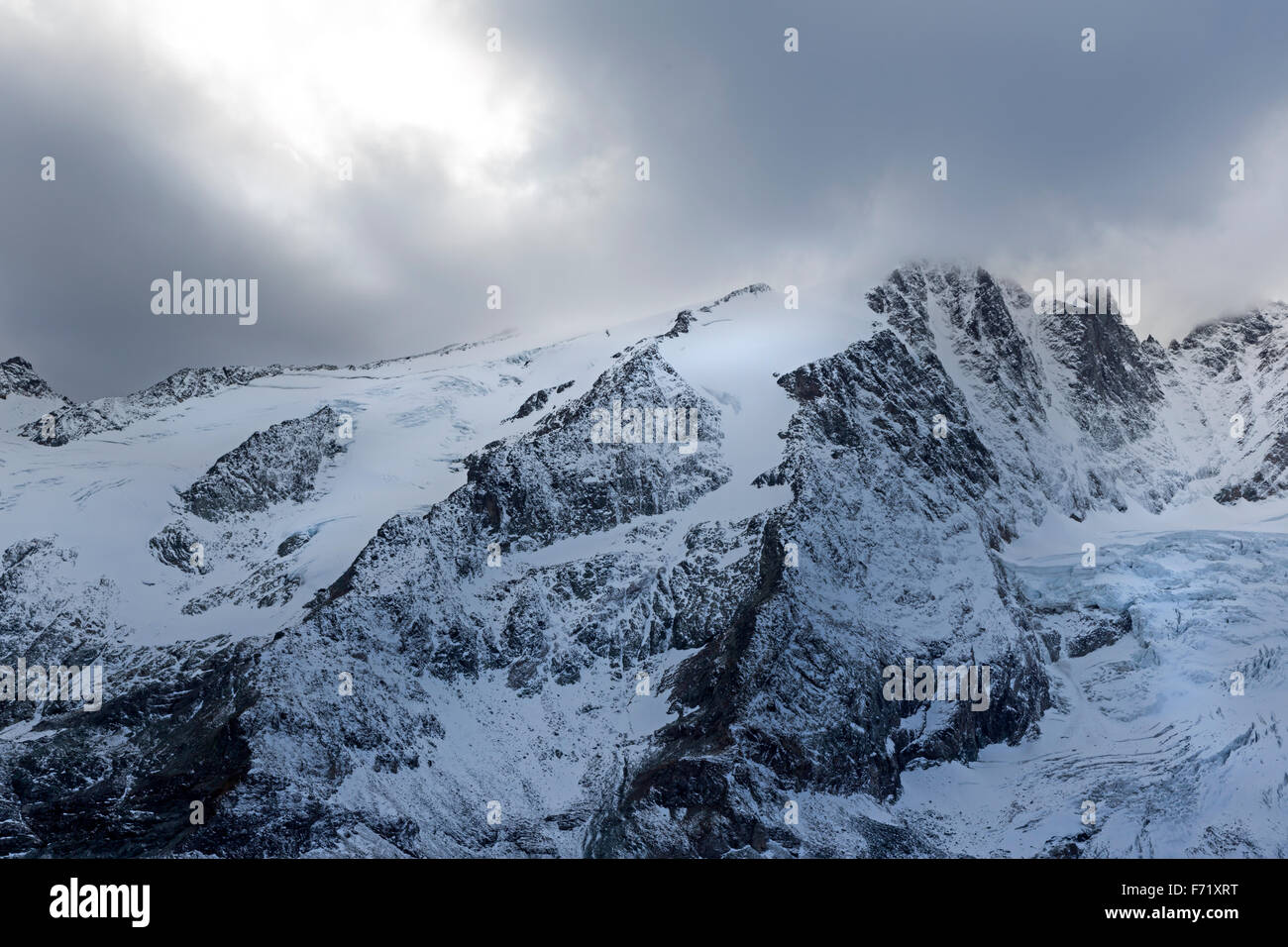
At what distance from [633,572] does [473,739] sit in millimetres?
40001

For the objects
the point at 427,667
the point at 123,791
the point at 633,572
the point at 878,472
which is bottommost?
the point at 123,791

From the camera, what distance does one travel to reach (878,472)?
198 m

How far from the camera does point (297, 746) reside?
144 metres

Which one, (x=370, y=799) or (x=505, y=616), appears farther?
(x=505, y=616)
